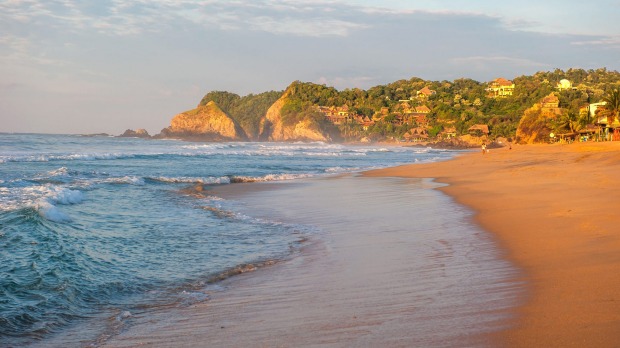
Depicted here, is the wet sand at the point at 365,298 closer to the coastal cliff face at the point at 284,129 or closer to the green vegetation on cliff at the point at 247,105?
the coastal cliff face at the point at 284,129

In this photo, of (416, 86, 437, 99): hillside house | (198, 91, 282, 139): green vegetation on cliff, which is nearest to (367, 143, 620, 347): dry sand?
(416, 86, 437, 99): hillside house

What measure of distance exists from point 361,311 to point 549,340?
5.84 feet

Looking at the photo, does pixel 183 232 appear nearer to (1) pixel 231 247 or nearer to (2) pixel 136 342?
(1) pixel 231 247

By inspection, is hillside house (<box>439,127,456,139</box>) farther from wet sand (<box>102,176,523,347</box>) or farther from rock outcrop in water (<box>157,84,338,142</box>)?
wet sand (<box>102,176,523,347</box>)

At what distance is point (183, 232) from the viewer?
1112 cm

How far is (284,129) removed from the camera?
146 m

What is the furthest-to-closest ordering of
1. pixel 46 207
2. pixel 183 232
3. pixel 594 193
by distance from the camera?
pixel 594 193, pixel 46 207, pixel 183 232

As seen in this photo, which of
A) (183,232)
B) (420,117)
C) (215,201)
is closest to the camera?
(183,232)

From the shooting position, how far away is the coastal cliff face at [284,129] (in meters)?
137

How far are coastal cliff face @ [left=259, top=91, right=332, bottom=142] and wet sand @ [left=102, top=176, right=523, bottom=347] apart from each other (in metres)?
125

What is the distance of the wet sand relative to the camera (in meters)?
4.71

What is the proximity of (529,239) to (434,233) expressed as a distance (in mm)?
1818

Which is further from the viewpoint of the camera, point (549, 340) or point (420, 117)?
point (420, 117)

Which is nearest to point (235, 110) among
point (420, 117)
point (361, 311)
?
point (420, 117)
